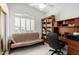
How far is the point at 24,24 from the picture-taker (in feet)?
6.38

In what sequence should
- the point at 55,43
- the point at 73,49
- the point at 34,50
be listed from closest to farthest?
the point at 73,49
the point at 34,50
the point at 55,43

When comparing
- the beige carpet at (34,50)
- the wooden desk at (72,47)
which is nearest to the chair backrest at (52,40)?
the beige carpet at (34,50)

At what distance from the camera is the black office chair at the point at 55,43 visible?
6.72 feet

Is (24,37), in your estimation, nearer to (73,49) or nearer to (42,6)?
(42,6)

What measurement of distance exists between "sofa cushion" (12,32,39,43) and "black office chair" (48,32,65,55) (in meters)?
0.34

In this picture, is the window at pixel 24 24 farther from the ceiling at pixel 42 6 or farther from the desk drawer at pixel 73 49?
the desk drawer at pixel 73 49

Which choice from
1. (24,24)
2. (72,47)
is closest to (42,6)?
(24,24)

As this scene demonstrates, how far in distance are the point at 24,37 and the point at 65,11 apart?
1.10 meters

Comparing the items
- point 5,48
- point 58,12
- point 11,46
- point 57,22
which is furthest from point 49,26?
point 5,48

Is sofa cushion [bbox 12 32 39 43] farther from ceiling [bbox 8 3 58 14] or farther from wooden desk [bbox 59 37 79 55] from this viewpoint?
wooden desk [bbox 59 37 79 55]

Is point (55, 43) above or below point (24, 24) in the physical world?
below

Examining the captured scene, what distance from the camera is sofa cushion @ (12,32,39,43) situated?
1.98 meters

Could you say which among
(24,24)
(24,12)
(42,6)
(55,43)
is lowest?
(55,43)

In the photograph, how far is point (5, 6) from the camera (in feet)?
6.21
